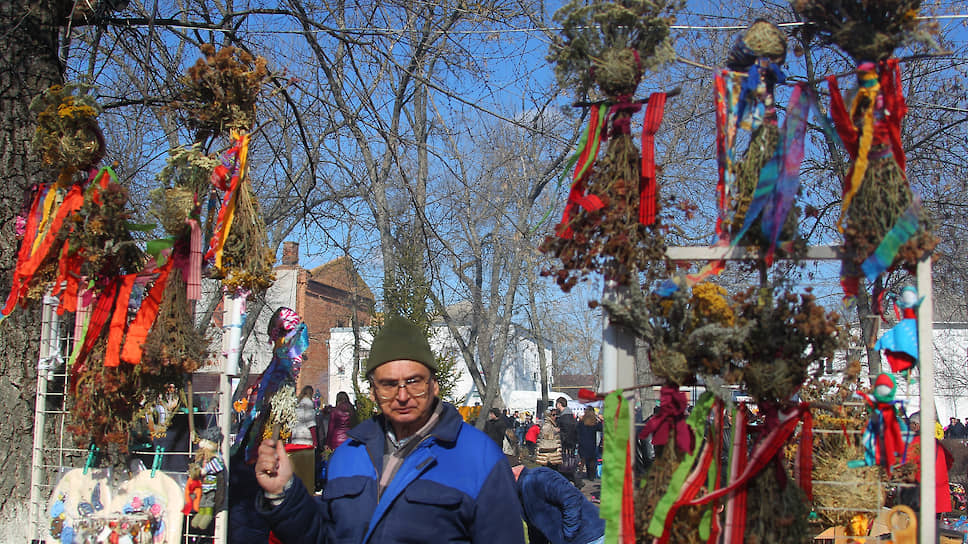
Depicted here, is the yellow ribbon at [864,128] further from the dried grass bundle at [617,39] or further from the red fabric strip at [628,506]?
the red fabric strip at [628,506]

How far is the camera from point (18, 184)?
157 inches

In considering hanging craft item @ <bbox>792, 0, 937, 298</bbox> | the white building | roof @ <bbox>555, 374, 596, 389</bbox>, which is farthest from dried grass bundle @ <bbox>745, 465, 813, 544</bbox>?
roof @ <bbox>555, 374, 596, 389</bbox>

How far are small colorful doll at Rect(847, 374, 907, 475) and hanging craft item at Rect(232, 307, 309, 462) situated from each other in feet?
7.28

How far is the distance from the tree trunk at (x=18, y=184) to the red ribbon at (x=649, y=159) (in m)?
3.32

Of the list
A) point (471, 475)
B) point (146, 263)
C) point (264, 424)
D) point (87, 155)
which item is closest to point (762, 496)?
point (471, 475)

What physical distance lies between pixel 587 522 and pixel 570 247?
1730 millimetres

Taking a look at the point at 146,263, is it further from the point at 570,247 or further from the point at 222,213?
the point at 570,247

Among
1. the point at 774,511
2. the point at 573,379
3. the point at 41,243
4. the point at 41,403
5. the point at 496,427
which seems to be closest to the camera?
the point at 774,511

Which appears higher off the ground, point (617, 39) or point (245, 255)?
point (617, 39)

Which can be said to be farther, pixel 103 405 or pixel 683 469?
pixel 103 405

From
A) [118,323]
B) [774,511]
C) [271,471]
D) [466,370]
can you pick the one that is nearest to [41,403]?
[118,323]

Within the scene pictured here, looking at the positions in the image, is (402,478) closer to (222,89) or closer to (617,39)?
(617,39)

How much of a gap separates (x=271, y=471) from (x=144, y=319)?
3.53ft

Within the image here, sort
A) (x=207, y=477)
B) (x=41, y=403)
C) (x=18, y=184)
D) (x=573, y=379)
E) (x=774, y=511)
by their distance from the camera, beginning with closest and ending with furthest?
(x=774, y=511) → (x=207, y=477) → (x=41, y=403) → (x=18, y=184) → (x=573, y=379)
